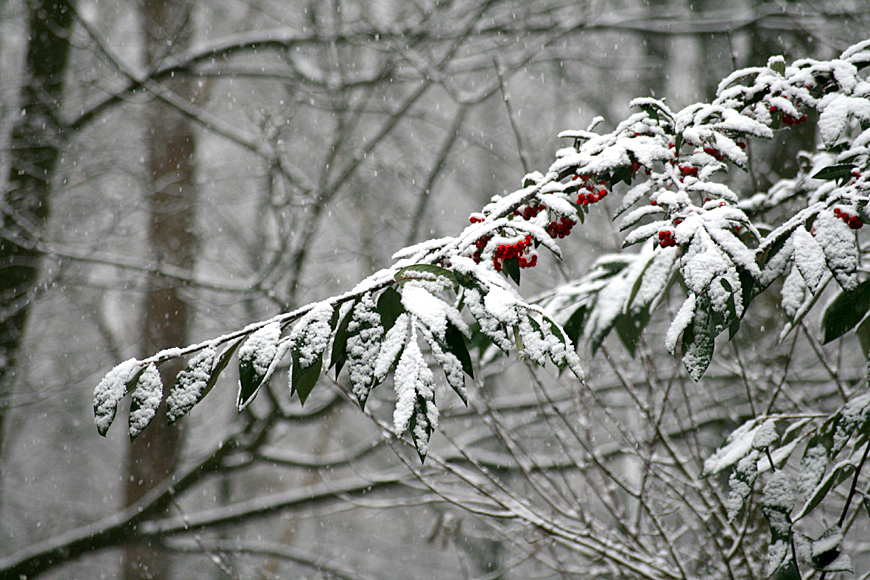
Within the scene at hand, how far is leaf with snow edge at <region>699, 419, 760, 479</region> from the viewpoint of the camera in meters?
1.46

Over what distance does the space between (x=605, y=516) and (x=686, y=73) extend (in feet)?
13.9

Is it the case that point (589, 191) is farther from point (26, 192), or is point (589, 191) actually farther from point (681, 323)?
point (26, 192)

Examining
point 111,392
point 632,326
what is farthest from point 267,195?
point 111,392

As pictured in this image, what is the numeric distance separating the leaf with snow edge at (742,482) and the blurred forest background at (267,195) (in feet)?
8.26

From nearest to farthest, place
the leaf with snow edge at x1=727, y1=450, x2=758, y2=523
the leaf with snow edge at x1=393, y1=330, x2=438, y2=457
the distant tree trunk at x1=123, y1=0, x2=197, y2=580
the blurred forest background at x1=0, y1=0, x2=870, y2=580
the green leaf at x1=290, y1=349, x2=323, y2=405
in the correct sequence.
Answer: the leaf with snow edge at x1=393, y1=330, x2=438, y2=457
the green leaf at x1=290, y1=349, x2=323, y2=405
the leaf with snow edge at x1=727, y1=450, x2=758, y2=523
the blurred forest background at x1=0, y1=0, x2=870, y2=580
the distant tree trunk at x1=123, y1=0, x2=197, y2=580

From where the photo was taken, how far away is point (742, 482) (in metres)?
1.40

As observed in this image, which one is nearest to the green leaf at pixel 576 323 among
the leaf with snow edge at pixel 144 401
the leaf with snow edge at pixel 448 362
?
the leaf with snow edge at pixel 448 362

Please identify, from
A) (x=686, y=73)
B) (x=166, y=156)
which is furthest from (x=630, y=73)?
(x=166, y=156)

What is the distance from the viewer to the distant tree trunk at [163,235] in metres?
5.04

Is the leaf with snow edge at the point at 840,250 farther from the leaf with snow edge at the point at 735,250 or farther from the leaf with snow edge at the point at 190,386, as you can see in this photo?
the leaf with snow edge at the point at 190,386

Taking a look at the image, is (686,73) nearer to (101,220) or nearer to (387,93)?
(387,93)

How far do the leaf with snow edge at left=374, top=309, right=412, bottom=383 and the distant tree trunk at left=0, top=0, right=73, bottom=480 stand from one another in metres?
4.51

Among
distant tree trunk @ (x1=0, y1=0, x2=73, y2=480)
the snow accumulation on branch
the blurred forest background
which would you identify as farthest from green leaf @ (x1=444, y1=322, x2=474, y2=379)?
distant tree trunk @ (x1=0, y1=0, x2=73, y2=480)

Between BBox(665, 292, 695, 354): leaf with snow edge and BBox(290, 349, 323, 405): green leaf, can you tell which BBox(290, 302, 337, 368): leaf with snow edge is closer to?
BBox(290, 349, 323, 405): green leaf
